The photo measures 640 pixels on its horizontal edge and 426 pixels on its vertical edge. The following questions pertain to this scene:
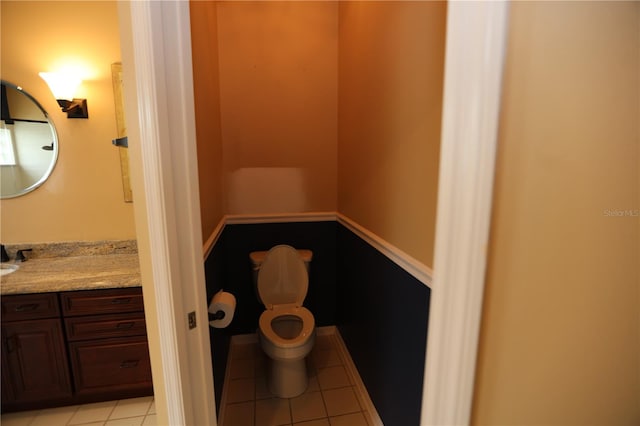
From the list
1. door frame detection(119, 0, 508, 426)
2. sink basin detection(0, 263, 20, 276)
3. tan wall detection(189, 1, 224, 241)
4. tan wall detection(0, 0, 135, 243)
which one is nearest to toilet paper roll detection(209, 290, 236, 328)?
door frame detection(119, 0, 508, 426)

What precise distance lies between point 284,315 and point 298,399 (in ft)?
1.66

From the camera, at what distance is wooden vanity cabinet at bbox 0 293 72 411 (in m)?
1.56

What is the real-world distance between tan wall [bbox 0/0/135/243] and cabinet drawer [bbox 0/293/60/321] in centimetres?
50

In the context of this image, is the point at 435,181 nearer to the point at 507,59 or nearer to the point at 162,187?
the point at 507,59

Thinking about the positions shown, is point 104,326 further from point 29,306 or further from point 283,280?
point 283,280

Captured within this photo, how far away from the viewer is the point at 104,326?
165cm

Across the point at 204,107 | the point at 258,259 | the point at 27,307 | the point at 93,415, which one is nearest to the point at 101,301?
the point at 27,307

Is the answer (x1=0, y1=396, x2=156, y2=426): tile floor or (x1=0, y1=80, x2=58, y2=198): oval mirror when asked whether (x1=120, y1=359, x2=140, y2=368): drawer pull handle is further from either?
(x1=0, y1=80, x2=58, y2=198): oval mirror

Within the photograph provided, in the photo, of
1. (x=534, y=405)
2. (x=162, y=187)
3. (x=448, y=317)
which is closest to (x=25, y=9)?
(x=162, y=187)

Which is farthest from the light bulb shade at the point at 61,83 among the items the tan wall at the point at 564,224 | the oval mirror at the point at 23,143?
the tan wall at the point at 564,224

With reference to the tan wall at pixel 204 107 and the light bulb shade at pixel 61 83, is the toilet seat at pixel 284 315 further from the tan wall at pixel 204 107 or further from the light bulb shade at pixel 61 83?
the light bulb shade at pixel 61 83

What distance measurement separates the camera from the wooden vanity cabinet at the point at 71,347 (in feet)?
5.17

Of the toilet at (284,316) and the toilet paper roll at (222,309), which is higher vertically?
the toilet paper roll at (222,309)

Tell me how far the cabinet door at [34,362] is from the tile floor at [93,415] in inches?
4.3
